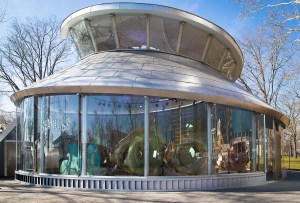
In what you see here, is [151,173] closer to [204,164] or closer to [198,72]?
[204,164]

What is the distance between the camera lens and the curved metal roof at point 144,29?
15.4 meters

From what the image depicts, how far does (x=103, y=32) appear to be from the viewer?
15992mm

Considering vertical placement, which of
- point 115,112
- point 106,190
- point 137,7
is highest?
point 137,7

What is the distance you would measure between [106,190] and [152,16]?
786cm

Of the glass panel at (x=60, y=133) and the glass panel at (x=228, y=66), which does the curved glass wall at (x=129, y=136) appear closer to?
the glass panel at (x=60, y=133)

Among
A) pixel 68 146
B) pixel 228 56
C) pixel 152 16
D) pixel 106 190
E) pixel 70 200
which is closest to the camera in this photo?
pixel 70 200

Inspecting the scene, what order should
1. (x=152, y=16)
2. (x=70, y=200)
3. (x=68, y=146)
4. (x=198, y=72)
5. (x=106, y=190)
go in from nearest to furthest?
1. (x=70, y=200)
2. (x=106, y=190)
3. (x=68, y=146)
4. (x=198, y=72)
5. (x=152, y=16)

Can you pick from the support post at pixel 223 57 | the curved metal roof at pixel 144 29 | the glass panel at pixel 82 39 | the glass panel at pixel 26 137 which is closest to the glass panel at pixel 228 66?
the support post at pixel 223 57

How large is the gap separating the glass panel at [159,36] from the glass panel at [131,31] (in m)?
0.36

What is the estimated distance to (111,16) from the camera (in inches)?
613

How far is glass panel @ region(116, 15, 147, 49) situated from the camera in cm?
1555

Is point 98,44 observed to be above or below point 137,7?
below

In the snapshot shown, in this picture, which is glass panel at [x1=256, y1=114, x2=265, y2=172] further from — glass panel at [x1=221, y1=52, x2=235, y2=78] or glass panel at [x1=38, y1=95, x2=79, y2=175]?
glass panel at [x1=38, y1=95, x2=79, y2=175]

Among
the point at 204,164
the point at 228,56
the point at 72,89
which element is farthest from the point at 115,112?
the point at 228,56
